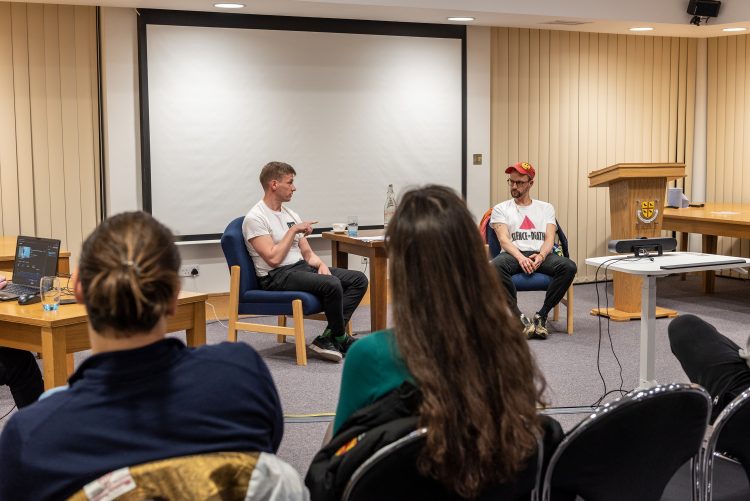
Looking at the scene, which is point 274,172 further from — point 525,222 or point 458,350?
point 458,350

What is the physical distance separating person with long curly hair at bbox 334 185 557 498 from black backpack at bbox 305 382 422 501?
5 centimetres

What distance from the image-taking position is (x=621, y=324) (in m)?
6.26

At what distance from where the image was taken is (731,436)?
2404 mm

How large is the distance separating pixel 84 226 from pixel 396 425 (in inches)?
198

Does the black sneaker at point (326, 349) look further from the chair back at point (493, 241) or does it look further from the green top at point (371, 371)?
the green top at point (371, 371)

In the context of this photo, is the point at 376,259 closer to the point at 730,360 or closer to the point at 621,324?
the point at 621,324

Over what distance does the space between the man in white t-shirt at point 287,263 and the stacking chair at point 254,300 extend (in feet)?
0.17

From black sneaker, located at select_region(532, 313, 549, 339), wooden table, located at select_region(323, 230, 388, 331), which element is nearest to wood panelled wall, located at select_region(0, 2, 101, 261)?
wooden table, located at select_region(323, 230, 388, 331)

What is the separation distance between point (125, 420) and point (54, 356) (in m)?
1.99

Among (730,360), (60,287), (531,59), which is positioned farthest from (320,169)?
(730,360)

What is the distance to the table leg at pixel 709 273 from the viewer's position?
24.2 feet

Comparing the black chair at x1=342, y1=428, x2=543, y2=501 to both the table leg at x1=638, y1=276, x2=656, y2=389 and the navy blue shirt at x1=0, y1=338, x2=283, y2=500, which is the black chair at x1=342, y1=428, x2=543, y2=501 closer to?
the navy blue shirt at x1=0, y1=338, x2=283, y2=500

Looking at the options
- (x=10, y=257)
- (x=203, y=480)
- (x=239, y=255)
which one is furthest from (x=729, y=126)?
(x=203, y=480)

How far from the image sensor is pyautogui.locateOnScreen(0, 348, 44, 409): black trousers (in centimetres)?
370
